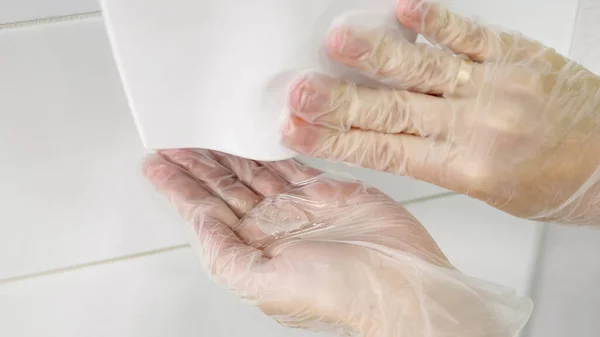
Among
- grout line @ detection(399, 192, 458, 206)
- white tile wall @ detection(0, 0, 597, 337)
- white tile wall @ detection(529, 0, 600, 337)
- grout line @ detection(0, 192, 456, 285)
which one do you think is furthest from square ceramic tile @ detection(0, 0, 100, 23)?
white tile wall @ detection(529, 0, 600, 337)

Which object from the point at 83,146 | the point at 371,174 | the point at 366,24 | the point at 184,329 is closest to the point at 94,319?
the point at 184,329

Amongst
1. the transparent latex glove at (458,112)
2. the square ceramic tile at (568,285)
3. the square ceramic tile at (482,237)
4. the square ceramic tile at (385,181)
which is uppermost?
the transparent latex glove at (458,112)

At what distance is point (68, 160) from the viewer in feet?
1.78

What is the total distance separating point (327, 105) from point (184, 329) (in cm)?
41

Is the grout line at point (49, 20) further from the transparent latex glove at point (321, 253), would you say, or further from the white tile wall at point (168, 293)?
the white tile wall at point (168, 293)

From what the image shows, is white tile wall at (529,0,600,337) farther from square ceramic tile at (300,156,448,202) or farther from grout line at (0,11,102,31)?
grout line at (0,11,102,31)

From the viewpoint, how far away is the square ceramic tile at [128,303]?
619 millimetres

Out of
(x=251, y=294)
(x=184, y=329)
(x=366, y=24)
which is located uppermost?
(x=366, y=24)

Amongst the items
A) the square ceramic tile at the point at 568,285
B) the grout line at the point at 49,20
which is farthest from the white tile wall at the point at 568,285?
the grout line at the point at 49,20

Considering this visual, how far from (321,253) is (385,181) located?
18 cm

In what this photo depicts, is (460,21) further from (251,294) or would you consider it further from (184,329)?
(184,329)

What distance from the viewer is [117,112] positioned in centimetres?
52

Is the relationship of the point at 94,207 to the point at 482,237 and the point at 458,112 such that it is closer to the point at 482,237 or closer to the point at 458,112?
the point at 458,112

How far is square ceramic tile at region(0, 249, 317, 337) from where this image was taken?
619mm
